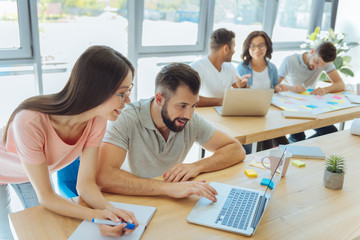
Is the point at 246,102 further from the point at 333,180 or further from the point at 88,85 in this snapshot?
the point at 88,85

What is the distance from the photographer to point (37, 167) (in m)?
1.26

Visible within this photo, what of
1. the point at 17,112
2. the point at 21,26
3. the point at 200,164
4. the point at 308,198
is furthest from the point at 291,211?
the point at 21,26

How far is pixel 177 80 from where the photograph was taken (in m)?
1.65

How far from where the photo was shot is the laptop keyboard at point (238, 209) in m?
1.25

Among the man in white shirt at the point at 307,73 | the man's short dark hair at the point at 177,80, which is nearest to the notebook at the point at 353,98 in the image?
the man in white shirt at the point at 307,73

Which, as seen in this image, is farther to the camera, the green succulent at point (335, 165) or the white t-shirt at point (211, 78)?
the white t-shirt at point (211, 78)

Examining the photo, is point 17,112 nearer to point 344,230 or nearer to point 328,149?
point 344,230

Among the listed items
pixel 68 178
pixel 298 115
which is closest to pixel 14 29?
pixel 68 178

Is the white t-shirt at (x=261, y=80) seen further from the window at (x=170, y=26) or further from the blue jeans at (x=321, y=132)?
the window at (x=170, y=26)

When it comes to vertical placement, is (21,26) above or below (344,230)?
above

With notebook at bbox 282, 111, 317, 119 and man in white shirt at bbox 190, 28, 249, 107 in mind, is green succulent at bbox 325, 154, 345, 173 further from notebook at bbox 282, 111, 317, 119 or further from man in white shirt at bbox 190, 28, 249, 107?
man in white shirt at bbox 190, 28, 249, 107

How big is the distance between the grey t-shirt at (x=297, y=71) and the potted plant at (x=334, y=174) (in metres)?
2.20

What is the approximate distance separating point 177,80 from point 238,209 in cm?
65

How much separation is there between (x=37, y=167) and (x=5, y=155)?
382 millimetres
